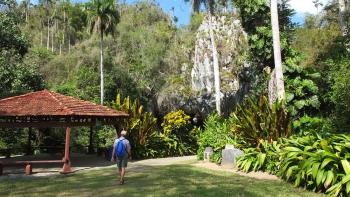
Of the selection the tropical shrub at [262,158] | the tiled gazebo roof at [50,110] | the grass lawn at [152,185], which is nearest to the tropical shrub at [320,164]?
the grass lawn at [152,185]

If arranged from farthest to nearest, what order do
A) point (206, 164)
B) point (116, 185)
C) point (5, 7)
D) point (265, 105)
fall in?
point (5, 7) < point (206, 164) < point (265, 105) < point (116, 185)

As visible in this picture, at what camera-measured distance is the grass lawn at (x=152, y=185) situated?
1207 centimetres

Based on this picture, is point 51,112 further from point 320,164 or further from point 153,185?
point 320,164

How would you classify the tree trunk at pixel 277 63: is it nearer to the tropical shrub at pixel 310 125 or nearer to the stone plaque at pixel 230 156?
the tropical shrub at pixel 310 125

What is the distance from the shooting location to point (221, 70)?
38.9 m

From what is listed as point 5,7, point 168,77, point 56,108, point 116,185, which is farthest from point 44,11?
point 116,185

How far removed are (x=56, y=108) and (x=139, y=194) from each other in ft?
29.7

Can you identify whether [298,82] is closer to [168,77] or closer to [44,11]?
[168,77]

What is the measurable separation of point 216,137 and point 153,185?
9037mm

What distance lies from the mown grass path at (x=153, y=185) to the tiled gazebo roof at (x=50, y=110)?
3237 mm

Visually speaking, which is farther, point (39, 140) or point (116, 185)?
point (39, 140)

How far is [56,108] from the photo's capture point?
64.3ft

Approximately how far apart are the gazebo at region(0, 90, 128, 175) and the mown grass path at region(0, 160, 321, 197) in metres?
2.90

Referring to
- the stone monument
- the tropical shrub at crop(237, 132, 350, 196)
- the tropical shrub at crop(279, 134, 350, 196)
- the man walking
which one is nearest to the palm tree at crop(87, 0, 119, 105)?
the stone monument
